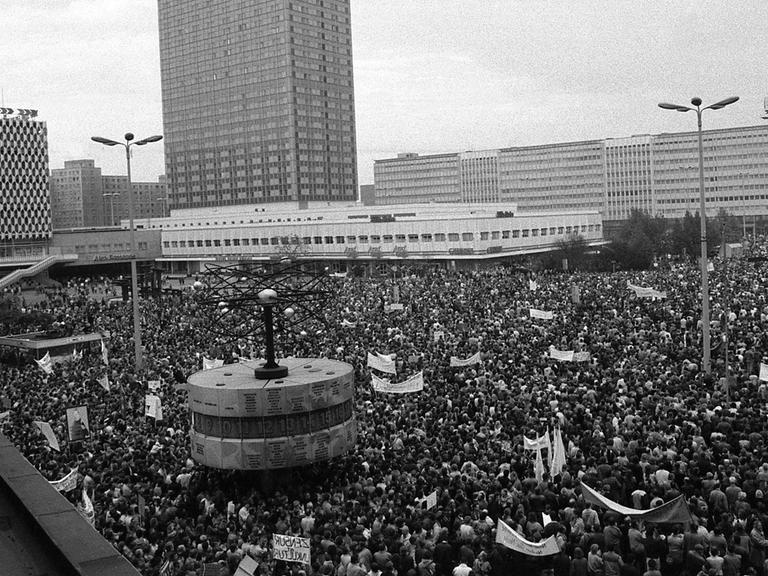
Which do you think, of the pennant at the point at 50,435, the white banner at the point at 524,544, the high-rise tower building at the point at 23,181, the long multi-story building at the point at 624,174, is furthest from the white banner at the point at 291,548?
the long multi-story building at the point at 624,174

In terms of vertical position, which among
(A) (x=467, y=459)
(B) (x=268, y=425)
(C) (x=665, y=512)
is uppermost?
(B) (x=268, y=425)

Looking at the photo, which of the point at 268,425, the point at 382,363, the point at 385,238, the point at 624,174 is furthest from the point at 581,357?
the point at 624,174

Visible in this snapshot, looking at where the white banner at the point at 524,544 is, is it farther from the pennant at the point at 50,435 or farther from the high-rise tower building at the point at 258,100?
the high-rise tower building at the point at 258,100

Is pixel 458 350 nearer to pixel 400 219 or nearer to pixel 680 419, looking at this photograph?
pixel 680 419

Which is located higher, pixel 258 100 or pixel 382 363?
pixel 258 100

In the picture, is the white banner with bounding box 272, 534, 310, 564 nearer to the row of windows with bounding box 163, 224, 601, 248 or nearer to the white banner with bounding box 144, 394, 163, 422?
the white banner with bounding box 144, 394, 163, 422

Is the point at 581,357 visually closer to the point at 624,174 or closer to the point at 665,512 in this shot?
the point at 665,512

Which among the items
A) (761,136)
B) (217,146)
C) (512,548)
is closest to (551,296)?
(512,548)
